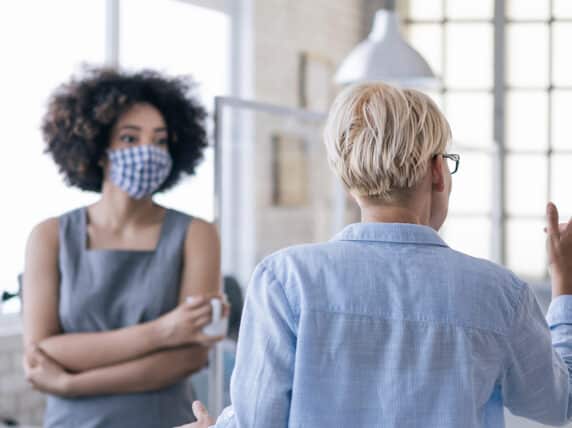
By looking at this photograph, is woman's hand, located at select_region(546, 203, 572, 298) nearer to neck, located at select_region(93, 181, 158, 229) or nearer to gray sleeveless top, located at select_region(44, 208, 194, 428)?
gray sleeveless top, located at select_region(44, 208, 194, 428)

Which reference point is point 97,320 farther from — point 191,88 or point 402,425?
point 402,425

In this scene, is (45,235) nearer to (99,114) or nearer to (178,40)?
(99,114)

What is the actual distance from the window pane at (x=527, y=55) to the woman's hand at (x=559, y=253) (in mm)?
5495

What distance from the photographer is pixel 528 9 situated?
21.5 feet

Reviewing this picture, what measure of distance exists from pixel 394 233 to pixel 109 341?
1.09 m

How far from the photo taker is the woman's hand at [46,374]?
2.08m

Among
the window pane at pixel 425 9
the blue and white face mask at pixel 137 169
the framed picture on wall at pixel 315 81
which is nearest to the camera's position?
the blue and white face mask at pixel 137 169

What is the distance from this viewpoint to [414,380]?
1.12m

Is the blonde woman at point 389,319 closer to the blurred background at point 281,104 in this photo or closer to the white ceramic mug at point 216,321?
the blurred background at point 281,104

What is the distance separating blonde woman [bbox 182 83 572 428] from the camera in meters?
1.12

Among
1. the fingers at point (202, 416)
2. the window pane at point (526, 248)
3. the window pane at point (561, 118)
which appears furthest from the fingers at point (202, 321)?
the window pane at point (561, 118)

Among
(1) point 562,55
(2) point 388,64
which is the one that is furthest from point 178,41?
(1) point 562,55

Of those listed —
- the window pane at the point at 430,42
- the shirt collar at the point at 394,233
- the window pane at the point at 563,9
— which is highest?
the window pane at the point at 563,9

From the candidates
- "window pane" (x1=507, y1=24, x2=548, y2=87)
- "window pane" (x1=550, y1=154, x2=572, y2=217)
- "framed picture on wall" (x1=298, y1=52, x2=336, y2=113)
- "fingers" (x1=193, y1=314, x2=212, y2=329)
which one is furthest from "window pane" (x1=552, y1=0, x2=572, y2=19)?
"fingers" (x1=193, y1=314, x2=212, y2=329)
